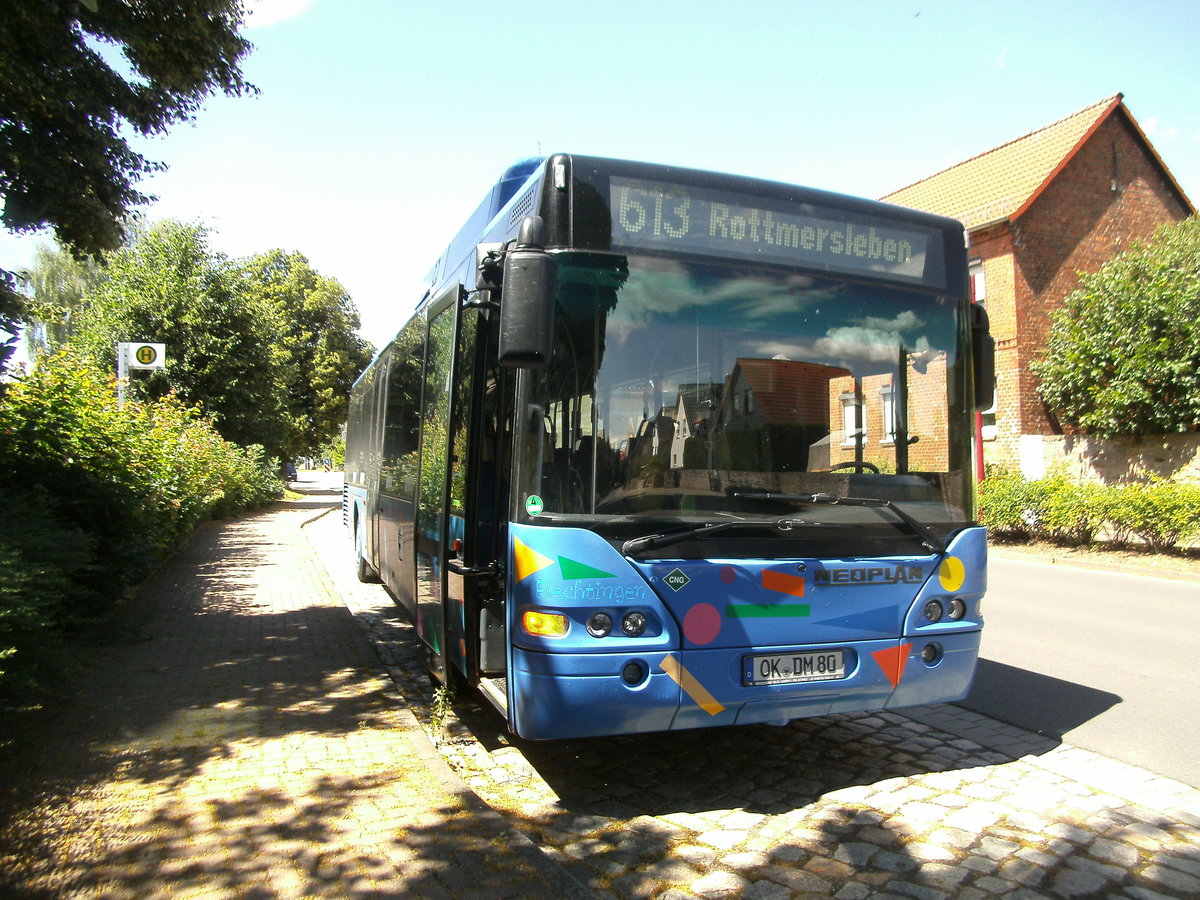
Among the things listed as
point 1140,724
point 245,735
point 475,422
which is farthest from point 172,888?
point 1140,724

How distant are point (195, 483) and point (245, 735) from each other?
11.3m

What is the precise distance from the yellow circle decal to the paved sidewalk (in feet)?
8.21

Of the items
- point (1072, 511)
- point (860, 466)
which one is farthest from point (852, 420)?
point (1072, 511)

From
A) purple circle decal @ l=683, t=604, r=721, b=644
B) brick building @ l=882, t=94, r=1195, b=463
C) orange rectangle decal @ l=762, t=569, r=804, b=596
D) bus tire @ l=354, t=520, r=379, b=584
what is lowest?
bus tire @ l=354, t=520, r=379, b=584

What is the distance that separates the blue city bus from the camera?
407 cm

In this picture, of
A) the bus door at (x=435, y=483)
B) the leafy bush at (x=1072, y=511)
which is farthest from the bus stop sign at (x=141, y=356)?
the leafy bush at (x=1072, y=511)

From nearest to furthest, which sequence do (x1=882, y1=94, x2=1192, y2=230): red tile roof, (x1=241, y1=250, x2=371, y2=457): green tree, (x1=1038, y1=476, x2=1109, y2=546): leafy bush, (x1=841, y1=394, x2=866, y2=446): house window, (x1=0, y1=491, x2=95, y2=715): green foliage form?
(x1=0, y1=491, x2=95, y2=715): green foliage → (x1=841, y1=394, x2=866, y2=446): house window → (x1=1038, y1=476, x2=1109, y2=546): leafy bush → (x1=882, y1=94, x2=1192, y2=230): red tile roof → (x1=241, y1=250, x2=371, y2=457): green tree

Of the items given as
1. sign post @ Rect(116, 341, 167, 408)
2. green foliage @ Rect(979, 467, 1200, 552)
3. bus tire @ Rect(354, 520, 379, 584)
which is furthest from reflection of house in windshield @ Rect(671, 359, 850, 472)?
green foliage @ Rect(979, 467, 1200, 552)

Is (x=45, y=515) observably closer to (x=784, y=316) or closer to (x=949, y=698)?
(x=784, y=316)

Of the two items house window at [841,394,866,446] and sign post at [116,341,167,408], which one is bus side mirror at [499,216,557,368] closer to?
house window at [841,394,866,446]

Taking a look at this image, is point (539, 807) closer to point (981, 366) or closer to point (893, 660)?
point (893, 660)

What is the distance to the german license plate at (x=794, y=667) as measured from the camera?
4.23m

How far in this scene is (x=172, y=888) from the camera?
3357 millimetres

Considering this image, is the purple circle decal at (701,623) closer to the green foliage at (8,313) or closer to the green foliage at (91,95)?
the green foliage at (8,313)
